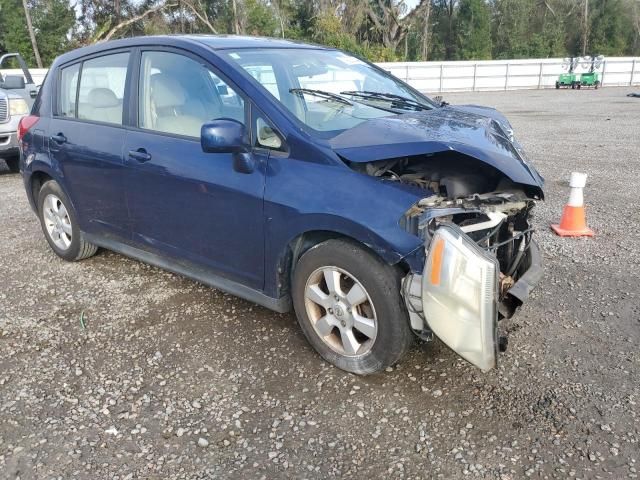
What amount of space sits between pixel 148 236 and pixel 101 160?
657 millimetres

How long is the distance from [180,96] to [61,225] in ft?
6.56

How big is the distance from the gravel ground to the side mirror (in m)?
1.21

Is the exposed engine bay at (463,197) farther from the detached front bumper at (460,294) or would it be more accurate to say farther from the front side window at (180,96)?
the front side window at (180,96)

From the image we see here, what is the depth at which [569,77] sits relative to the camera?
31016 millimetres

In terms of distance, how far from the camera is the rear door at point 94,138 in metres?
3.90

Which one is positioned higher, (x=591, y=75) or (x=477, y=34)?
(x=477, y=34)

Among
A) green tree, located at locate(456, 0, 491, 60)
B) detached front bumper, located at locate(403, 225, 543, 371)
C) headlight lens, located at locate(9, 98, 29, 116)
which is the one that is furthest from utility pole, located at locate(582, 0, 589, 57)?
detached front bumper, located at locate(403, 225, 543, 371)

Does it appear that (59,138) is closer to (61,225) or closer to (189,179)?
(61,225)

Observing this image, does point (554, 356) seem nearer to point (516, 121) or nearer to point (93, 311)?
point (93, 311)

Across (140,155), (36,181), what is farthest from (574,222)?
(36,181)

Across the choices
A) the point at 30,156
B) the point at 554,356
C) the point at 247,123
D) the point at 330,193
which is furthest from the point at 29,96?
the point at 554,356

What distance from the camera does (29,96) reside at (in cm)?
955

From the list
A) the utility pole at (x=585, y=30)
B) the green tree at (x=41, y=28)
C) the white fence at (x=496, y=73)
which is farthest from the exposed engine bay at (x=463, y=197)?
the utility pole at (x=585, y=30)

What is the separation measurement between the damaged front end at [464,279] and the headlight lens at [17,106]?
8.24m
